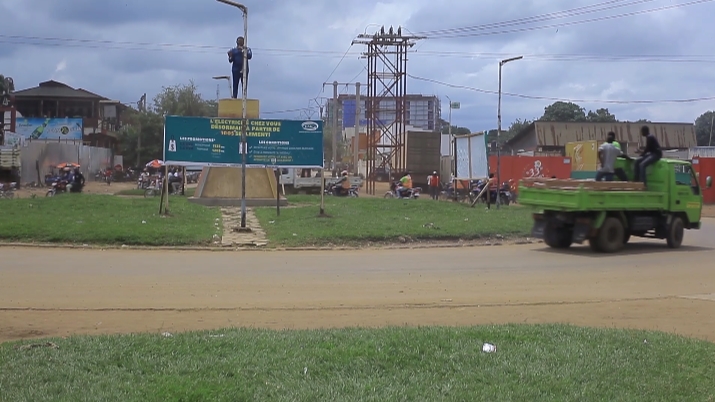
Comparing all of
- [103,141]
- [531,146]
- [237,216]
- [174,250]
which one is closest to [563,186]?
[174,250]

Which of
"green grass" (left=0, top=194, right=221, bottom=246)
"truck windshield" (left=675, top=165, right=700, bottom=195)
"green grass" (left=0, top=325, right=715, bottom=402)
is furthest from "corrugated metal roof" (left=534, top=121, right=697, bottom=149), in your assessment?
"green grass" (left=0, top=325, right=715, bottom=402)

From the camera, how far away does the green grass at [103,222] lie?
59.9 feet

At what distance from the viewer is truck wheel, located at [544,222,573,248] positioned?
18.7 metres

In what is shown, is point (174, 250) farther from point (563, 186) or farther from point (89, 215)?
point (563, 186)

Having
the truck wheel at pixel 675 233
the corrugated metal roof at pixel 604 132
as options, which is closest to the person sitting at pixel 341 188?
the truck wheel at pixel 675 233

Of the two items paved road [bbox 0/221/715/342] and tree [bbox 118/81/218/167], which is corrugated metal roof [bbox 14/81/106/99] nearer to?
tree [bbox 118/81/218/167]

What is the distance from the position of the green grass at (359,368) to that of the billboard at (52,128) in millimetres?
64118

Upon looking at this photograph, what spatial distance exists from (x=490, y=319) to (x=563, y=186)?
881 centimetres

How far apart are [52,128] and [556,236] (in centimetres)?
5814

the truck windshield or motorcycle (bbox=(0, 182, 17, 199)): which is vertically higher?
the truck windshield

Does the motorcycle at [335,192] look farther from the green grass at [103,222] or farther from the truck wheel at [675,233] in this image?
the truck wheel at [675,233]

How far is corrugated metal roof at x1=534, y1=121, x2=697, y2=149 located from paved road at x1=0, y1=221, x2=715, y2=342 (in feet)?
138

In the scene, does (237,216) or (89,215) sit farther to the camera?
(237,216)

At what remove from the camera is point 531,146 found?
6344cm
